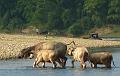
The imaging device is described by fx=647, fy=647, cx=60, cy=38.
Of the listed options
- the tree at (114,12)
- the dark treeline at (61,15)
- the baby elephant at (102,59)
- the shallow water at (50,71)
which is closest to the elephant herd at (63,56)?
the baby elephant at (102,59)

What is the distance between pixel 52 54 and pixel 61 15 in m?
92.3

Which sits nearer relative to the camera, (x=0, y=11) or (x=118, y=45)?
(x=118, y=45)

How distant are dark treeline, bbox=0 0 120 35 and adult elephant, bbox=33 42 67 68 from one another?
79.8 m

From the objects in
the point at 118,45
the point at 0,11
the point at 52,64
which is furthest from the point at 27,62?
the point at 0,11

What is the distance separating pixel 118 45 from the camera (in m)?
78.2

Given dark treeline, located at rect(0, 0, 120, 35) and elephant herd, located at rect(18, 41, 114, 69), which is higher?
dark treeline, located at rect(0, 0, 120, 35)

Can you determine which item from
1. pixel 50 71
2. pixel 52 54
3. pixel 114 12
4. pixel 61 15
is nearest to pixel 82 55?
pixel 52 54

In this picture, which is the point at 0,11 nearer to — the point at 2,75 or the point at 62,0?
the point at 62,0

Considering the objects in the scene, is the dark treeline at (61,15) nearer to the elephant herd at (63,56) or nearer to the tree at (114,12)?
the tree at (114,12)

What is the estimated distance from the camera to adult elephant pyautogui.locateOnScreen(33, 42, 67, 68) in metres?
41.4

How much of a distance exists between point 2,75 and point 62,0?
101 meters

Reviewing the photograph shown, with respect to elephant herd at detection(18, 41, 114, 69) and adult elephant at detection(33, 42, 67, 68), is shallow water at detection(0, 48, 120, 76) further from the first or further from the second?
adult elephant at detection(33, 42, 67, 68)

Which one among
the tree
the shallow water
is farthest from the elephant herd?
the tree

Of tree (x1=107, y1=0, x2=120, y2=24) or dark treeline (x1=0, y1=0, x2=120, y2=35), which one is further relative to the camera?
dark treeline (x1=0, y1=0, x2=120, y2=35)
